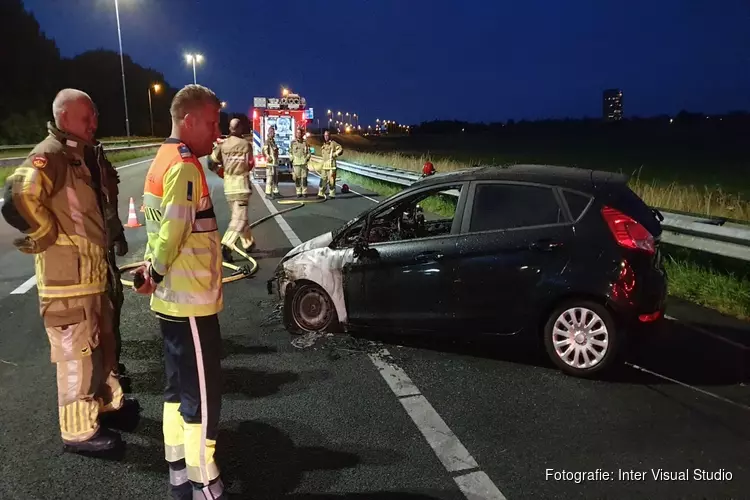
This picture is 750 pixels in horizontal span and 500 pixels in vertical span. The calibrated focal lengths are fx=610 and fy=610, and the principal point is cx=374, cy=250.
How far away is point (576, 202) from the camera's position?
471cm

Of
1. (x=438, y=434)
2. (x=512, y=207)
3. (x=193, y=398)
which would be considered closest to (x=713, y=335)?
(x=512, y=207)

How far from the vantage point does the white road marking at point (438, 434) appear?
3.21 meters

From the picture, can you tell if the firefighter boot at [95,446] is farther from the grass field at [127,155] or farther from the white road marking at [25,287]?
the grass field at [127,155]

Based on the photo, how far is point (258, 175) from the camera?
2516 cm

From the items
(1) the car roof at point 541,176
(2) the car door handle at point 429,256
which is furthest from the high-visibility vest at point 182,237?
(1) the car roof at point 541,176

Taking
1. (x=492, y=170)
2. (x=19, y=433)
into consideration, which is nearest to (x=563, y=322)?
(x=492, y=170)

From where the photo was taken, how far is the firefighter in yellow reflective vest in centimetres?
274

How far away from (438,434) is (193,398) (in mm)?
1603

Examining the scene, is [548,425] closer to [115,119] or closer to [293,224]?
[293,224]

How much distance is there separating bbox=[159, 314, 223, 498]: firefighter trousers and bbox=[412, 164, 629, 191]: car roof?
113 inches

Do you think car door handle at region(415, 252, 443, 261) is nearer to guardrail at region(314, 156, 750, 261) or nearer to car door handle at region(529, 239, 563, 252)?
car door handle at region(529, 239, 563, 252)

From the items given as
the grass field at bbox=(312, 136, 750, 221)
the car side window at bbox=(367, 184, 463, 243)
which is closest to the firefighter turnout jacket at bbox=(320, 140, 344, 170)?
the grass field at bbox=(312, 136, 750, 221)

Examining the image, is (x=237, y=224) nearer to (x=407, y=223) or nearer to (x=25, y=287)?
(x=25, y=287)

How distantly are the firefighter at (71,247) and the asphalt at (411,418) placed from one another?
30 centimetres
